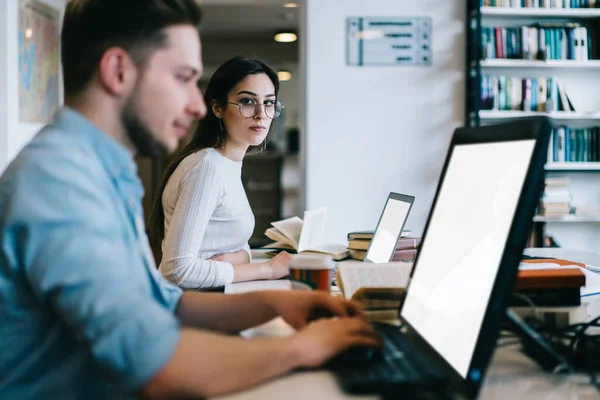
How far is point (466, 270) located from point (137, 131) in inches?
20.4

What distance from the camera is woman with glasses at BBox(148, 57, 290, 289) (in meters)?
1.89

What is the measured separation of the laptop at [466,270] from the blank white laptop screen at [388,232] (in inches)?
31.7

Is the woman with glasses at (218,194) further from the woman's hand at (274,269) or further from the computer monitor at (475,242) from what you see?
the computer monitor at (475,242)

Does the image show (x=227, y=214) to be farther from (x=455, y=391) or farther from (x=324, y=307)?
(x=455, y=391)

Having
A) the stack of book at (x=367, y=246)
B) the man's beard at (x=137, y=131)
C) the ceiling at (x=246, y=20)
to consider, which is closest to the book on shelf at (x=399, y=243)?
the stack of book at (x=367, y=246)

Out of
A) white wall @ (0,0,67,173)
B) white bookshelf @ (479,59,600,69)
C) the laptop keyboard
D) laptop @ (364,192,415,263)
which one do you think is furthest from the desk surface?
white bookshelf @ (479,59,600,69)

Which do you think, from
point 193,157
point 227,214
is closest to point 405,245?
point 227,214

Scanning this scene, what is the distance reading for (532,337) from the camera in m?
1.05

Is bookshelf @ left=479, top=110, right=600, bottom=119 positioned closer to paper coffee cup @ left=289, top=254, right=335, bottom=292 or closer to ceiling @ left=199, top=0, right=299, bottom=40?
ceiling @ left=199, top=0, right=299, bottom=40

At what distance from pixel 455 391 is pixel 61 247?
0.54 meters

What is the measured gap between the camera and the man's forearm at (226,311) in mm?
1209

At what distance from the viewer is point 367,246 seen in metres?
2.24

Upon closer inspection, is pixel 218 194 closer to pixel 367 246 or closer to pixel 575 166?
pixel 367 246

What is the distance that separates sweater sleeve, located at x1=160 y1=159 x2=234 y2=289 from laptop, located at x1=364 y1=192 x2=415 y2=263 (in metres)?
0.47
